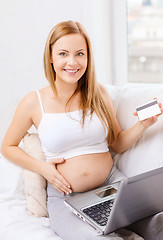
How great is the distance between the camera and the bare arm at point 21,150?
4.33 feet

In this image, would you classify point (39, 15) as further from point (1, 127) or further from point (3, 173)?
point (3, 173)

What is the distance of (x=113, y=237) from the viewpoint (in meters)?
1.00

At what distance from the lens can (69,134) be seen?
1.31 metres

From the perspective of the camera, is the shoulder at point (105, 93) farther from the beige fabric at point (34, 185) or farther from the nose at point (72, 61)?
Answer: the beige fabric at point (34, 185)

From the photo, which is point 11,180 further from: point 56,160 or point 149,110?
point 149,110

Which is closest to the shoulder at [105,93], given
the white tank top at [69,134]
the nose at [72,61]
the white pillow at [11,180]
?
the white tank top at [69,134]

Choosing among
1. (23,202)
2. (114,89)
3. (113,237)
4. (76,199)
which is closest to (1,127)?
(23,202)

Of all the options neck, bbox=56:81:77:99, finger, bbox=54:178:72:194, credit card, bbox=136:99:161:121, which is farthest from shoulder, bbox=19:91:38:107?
credit card, bbox=136:99:161:121

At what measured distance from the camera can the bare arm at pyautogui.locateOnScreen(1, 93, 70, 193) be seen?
1319 millimetres

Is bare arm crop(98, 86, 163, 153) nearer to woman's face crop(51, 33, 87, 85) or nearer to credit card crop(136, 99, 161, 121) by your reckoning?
credit card crop(136, 99, 161, 121)

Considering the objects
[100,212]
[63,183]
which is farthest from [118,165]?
[100,212]

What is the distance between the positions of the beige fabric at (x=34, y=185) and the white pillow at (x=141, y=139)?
0.36m

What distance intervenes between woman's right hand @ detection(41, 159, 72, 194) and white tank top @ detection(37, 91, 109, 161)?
0.04 meters

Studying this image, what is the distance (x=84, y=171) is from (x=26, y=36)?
3.08 ft
